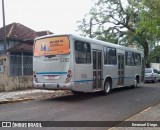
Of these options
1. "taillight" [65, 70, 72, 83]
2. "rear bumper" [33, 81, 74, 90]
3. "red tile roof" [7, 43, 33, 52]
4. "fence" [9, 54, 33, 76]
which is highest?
"red tile roof" [7, 43, 33, 52]

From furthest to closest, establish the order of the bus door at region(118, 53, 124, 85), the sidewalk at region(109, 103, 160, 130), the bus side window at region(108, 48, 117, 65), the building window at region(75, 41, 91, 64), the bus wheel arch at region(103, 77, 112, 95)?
the bus door at region(118, 53, 124, 85) → the bus side window at region(108, 48, 117, 65) → the bus wheel arch at region(103, 77, 112, 95) → the building window at region(75, 41, 91, 64) → the sidewalk at region(109, 103, 160, 130)

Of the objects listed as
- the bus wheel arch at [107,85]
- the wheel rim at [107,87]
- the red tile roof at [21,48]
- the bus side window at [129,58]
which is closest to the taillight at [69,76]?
the bus wheel arch at [107,85]

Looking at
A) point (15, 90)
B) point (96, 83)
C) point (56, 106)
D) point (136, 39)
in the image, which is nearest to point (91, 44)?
point (96, 83)

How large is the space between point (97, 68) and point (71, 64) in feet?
9.34

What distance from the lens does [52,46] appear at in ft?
49.8

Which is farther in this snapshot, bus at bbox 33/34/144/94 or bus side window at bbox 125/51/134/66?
bus side window at bbox 125/51/134/66

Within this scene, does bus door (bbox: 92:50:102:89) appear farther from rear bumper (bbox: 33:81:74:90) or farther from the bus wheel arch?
rear bumper (bbox: 33:81:74:90)

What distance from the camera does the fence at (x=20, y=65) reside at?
64.1 feet

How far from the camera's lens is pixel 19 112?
36.7 feet

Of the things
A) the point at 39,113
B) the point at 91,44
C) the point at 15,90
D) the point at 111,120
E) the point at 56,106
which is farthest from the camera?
the point at 15,90

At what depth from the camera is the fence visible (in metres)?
19.5

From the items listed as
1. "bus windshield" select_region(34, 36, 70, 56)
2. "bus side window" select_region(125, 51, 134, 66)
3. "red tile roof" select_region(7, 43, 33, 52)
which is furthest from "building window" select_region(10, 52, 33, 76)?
"red tile roof" select_region(7, 43, 33, 52)

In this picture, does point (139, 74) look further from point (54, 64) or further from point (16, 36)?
point (16, 36)

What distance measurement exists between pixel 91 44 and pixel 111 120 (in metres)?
7.01
